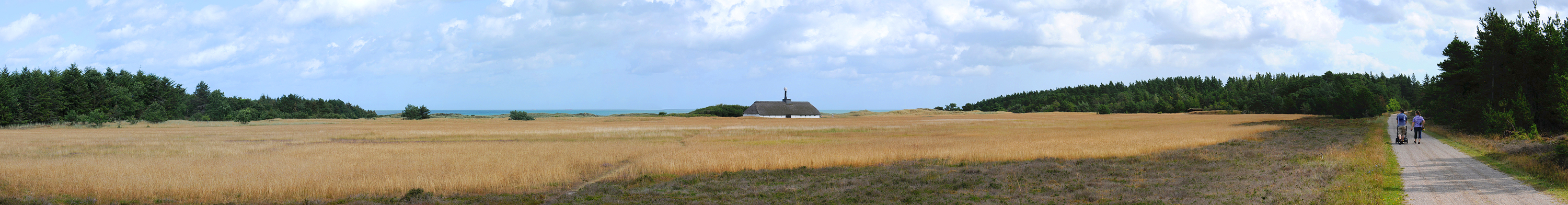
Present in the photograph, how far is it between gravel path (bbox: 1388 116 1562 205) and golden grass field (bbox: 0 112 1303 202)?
23.5 feet

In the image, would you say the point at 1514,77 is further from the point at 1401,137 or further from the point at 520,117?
the point at 520,117

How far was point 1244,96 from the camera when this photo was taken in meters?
126

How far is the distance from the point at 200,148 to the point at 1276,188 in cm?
3038

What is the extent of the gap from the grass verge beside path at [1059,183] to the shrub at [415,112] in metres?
85.9

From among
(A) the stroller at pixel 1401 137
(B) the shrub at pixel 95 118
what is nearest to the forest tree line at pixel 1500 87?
(A) the stroller at pixel 1401 137

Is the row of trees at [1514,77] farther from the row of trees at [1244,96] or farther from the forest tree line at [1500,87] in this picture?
the row of trees at [1244,96]

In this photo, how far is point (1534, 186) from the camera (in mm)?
10055

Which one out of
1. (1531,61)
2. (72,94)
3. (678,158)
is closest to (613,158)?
(678,158)

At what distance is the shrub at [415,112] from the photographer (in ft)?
296

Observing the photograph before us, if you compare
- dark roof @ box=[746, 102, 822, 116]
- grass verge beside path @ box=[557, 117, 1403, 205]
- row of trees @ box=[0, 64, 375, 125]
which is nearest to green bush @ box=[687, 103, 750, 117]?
dark roof @ box=[746, 102, 822, 116]

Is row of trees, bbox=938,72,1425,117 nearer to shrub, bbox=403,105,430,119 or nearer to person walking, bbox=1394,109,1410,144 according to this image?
person walking, bbox=1394,109,1410,144

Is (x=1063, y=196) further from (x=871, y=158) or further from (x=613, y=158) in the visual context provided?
(x=613, y=158)

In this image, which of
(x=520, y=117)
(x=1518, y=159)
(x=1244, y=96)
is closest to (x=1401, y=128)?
(x=1518, y=159)

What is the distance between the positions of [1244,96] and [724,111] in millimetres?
87369
